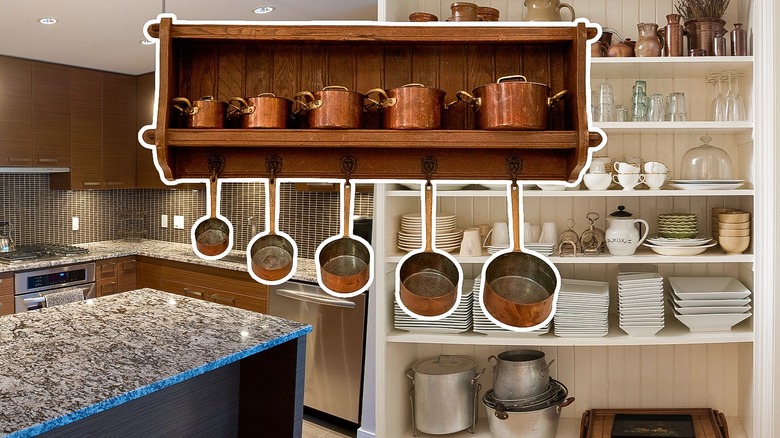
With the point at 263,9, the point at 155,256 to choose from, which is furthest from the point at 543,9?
the point at 155,256

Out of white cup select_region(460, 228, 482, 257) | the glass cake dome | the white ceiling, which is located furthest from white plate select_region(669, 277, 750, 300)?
the white ceiling

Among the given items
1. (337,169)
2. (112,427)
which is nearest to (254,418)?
(112,427)

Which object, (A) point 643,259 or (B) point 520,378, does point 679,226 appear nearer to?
(A) point 643,259

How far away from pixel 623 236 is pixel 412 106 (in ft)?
5.44

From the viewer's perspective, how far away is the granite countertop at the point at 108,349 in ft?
5.01

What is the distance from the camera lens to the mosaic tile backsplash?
4199 mm

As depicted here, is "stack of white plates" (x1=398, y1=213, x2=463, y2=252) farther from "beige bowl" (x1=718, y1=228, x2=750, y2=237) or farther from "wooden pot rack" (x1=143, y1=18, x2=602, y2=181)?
"wooden pot rack" (x1=143, y1=18, x2=602, y2=181)

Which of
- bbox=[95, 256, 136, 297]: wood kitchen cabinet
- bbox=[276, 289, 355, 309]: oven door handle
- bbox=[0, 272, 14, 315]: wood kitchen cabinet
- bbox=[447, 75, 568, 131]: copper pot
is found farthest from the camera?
bbox=[95, 256, 136, 297]: wood kitchen cabinet

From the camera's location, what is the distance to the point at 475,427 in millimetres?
2760

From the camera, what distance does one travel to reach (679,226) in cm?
256

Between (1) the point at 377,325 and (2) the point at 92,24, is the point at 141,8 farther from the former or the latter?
(1) the point at 377,325

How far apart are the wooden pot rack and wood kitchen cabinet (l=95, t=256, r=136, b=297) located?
3585mm

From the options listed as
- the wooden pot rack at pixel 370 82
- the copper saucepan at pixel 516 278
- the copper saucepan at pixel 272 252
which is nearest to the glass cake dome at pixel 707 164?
the wooden pot rack at pixel 370 82

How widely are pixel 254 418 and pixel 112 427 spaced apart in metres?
0.58
